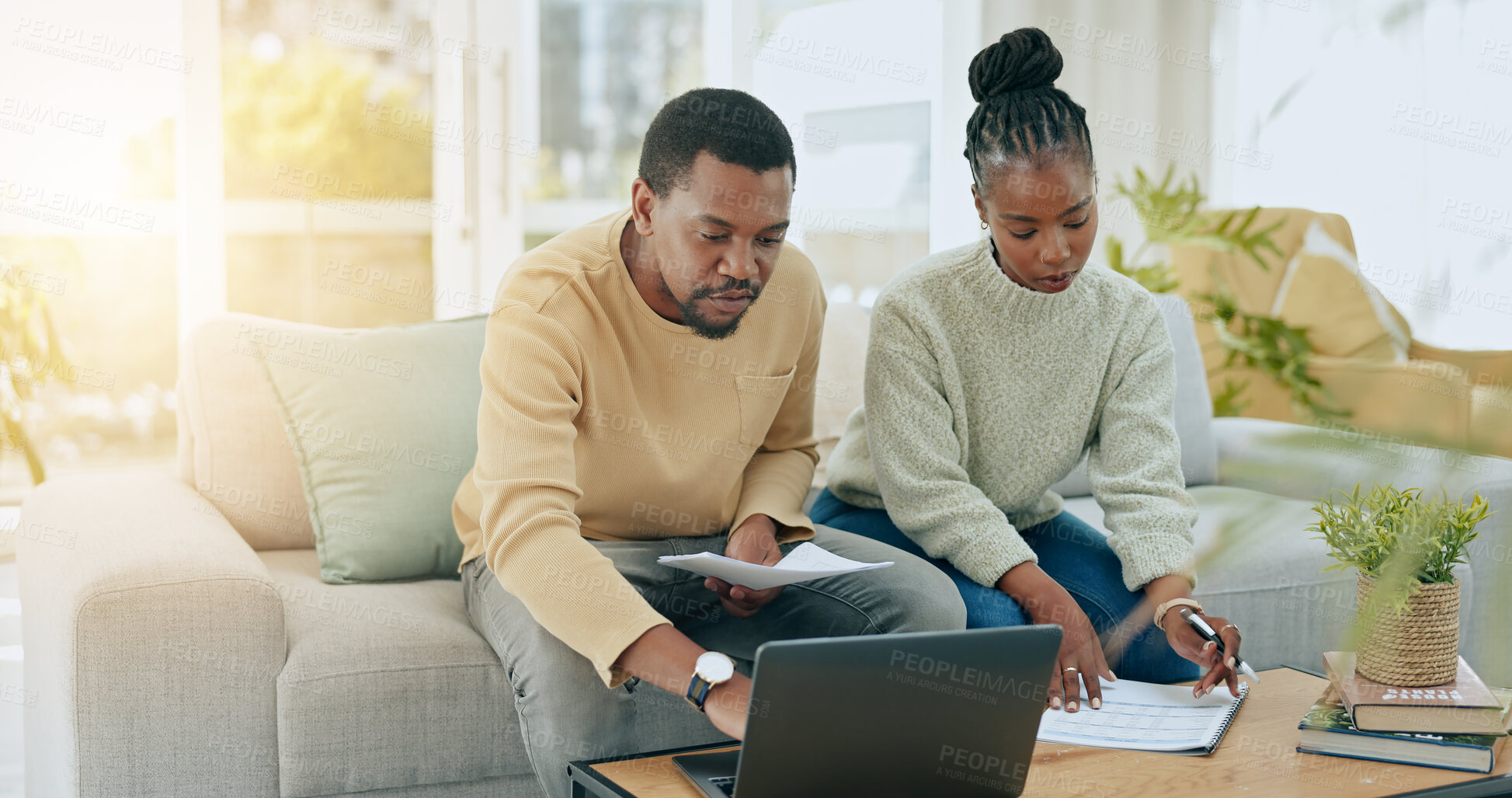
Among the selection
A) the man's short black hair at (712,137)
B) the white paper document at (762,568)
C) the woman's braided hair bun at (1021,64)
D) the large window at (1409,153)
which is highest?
the woman's braided hair bun at (1021,64)

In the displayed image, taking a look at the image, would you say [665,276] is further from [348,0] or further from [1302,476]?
[348,0]

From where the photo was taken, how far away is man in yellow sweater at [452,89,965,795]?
1.26 m

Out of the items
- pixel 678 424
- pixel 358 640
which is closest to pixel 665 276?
pixel 678 424

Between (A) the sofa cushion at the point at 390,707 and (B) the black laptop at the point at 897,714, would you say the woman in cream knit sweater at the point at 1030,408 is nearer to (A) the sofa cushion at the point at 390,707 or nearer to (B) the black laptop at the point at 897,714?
(B) the black laptop at the point at 897,714

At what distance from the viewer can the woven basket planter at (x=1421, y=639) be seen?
119cm

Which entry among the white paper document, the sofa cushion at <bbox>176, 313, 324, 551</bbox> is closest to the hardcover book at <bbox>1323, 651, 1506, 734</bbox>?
the white paper document

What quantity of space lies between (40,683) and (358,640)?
50 centimetres

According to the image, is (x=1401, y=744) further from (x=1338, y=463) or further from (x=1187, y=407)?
(x=1187, y=407)

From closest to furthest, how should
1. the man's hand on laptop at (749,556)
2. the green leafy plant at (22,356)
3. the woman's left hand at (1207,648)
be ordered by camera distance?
the woman's left hand at (1207,648), the man's hand on laptop at (749,556), the green leafy plant at (22,356)

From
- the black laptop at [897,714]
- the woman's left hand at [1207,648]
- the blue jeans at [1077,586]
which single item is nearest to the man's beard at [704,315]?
the blue jeans at [1077,586]

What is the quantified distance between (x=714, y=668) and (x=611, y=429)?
1.54ft

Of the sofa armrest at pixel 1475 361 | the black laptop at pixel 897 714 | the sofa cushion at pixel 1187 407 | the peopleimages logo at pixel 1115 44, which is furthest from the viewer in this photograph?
the peopleimages logo at pixel 1115 44

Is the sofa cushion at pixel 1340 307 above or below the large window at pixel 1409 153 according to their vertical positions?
below

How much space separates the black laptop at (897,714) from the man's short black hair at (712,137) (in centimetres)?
61
